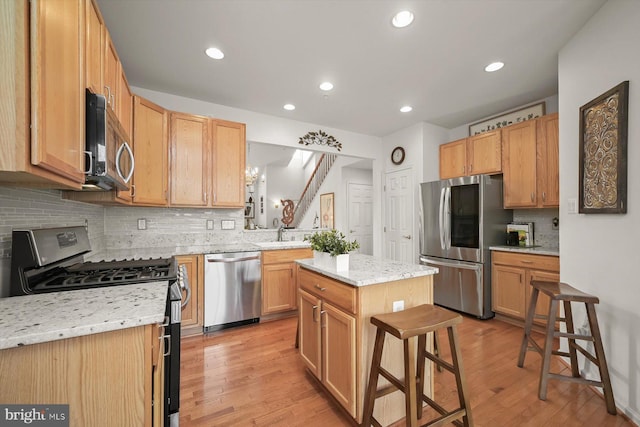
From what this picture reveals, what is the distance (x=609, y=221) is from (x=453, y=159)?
2278 millimetres

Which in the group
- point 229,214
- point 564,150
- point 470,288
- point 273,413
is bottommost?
point 273,413

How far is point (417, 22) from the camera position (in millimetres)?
1943

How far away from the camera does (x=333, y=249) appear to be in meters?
1.72

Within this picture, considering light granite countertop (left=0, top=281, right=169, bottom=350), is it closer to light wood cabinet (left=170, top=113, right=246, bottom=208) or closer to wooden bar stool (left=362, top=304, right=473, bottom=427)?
wooden bar stool (left=362, top=304, right=473, bottom=427)

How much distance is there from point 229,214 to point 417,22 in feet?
9.29

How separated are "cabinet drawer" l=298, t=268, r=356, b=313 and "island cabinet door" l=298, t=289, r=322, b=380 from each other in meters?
0.07

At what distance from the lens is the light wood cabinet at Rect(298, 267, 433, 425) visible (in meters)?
1.48

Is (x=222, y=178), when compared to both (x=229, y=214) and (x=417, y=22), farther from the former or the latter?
(x=417, y=22)

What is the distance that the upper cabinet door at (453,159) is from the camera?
3.73 meters

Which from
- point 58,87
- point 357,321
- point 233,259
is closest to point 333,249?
point 357,321

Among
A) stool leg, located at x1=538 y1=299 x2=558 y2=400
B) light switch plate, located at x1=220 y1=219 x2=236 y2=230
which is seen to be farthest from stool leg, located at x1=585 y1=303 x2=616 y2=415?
light switch plate, located at x1=220 y1=219 x2=236 y2=230

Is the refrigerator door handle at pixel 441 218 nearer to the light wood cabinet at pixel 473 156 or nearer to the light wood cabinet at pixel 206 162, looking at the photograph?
the light wood cabinet at pixel 473 156

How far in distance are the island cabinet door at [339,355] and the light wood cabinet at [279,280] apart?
59.5 inches

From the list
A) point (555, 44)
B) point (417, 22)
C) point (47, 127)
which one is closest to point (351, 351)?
point (47, 127)
